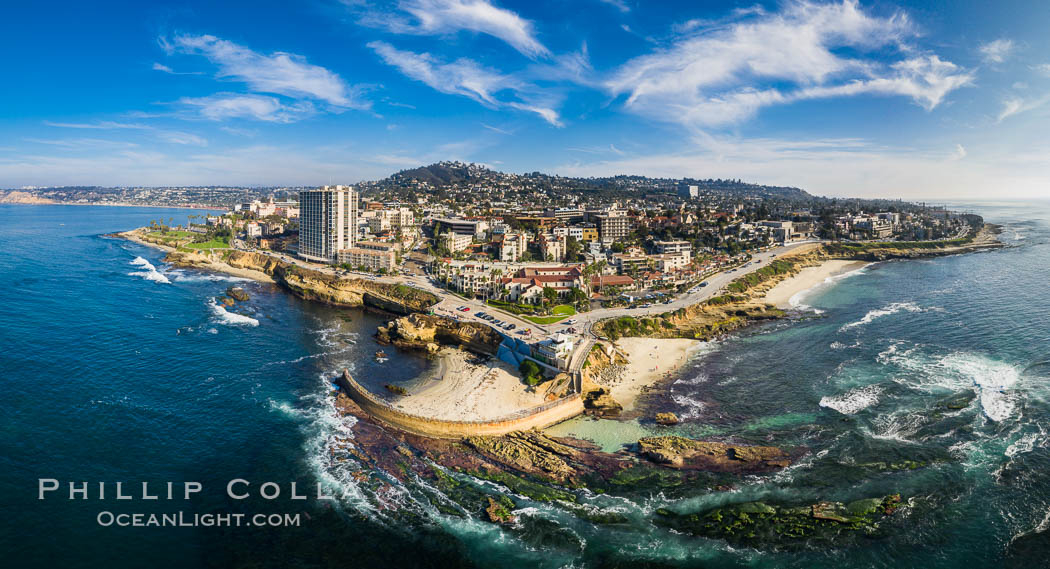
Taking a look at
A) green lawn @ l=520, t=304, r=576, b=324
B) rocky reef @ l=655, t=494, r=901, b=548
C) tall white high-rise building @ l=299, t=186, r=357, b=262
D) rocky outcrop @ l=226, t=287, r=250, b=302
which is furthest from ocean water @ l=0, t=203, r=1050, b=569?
tall white high-rise building @ l=299, t=186, r=357, b=262

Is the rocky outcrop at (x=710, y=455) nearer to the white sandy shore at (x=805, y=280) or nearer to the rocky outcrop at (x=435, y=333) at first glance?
the rocky outcrop at (x=435, y=333)

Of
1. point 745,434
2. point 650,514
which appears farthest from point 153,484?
point 745,434

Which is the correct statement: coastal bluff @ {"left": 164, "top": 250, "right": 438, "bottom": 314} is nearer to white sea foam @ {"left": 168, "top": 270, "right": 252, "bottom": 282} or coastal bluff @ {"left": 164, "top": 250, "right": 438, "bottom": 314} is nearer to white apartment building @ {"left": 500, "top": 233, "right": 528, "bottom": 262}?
white sea foam @ {"left": 168, "top": 270, "right": 252, "bottom": 282}

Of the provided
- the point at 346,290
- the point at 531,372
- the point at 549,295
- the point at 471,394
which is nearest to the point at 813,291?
the point at 549,295

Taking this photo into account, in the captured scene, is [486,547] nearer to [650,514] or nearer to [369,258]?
[650,514]

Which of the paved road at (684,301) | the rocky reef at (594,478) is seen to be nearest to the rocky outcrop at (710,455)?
the rocky reef at (594,478)
